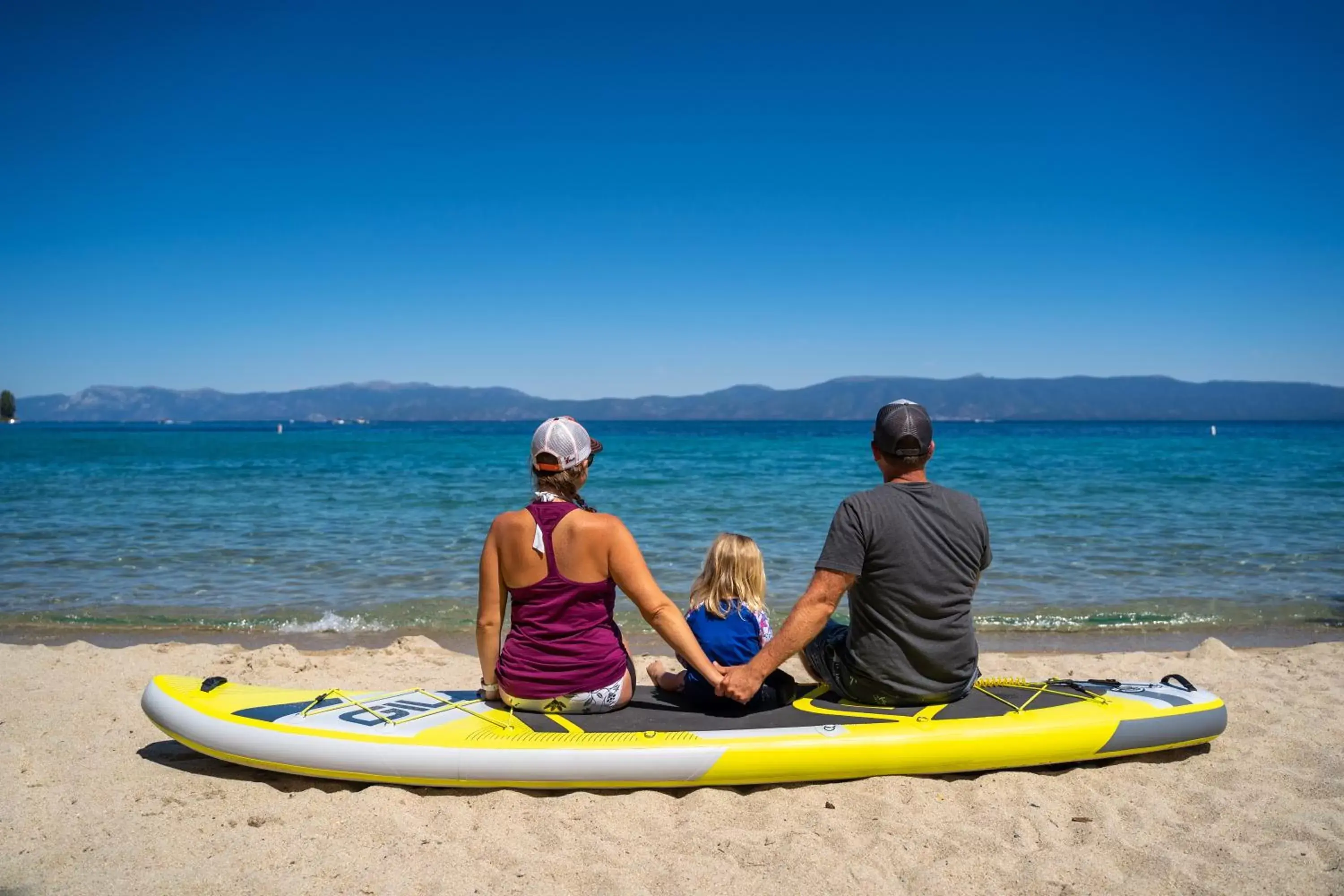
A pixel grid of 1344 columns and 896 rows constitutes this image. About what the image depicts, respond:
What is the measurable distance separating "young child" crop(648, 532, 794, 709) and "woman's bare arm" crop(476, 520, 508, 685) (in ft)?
2.96

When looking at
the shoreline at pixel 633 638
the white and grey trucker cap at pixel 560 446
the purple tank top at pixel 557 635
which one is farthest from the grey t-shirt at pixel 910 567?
the shoreline at pixel 633 638

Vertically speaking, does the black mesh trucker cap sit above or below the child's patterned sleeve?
above

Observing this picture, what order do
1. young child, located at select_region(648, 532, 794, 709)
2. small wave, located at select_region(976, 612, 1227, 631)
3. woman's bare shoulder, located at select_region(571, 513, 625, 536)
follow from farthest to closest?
1. small wave, located at select_region(976, 612, 1227, 631)
2. young child, located at select_region(648, 532, 794, 709)
3. woman's bare shoulder, located at select_region(571, 513, 625, 536)

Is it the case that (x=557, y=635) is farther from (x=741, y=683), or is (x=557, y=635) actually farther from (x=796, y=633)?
(x=796, y=633)

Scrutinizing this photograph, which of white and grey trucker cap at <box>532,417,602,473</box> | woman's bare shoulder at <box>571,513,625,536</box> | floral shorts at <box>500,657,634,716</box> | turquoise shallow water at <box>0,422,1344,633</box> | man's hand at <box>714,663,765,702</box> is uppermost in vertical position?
white and grey trucker cap at <box>532,417,602,473</box>

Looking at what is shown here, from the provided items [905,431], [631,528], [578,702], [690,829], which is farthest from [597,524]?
[631,528]

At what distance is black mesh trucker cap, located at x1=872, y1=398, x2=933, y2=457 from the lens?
380 cm

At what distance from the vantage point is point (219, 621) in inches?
309

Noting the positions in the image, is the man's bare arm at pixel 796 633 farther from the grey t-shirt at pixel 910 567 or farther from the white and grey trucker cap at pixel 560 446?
the white and grey trucker cap at pixel 560 446

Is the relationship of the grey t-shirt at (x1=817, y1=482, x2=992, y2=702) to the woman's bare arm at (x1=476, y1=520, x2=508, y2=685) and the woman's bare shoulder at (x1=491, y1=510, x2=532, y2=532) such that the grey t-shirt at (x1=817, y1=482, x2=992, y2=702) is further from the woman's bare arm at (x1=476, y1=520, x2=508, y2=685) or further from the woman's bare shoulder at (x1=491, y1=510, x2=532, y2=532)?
the woman's bare arm at (x1=476, y1=520, x2=508, y2=685)

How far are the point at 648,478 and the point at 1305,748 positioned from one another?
20.5 meters

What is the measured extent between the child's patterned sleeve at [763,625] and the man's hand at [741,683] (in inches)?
6.6

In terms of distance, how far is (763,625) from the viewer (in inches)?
160

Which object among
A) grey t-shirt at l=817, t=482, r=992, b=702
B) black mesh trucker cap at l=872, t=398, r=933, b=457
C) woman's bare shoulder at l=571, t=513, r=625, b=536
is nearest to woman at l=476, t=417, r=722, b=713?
woman's bare shoulder at l=571, t=513, r=625, b=536
